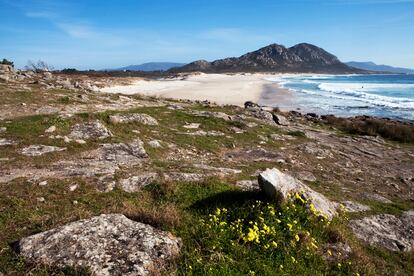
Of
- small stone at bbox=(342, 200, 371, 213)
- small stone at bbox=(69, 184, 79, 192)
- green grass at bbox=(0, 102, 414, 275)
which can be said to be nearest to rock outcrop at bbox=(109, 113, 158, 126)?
green grass at bbox=(0, 102, 414, 275)

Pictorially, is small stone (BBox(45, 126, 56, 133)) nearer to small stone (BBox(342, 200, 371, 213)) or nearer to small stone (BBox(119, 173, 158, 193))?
small stone (BBox(119, 173, 158, 193))

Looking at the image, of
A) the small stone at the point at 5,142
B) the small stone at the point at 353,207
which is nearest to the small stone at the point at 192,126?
the small stone at the point at 5,142

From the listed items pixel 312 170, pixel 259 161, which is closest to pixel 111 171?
pixel 259 161

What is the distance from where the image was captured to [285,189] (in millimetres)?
8359

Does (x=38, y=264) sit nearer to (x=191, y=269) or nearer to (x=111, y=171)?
(x=191, y=269)

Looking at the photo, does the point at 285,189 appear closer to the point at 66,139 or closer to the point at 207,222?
the point at 207,222

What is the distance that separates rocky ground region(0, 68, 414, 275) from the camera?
6.46 m

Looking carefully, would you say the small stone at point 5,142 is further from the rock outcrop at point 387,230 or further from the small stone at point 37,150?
the rock outcrop at point 387,230

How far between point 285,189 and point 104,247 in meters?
4.33

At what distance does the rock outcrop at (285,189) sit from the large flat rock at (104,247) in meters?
2.62

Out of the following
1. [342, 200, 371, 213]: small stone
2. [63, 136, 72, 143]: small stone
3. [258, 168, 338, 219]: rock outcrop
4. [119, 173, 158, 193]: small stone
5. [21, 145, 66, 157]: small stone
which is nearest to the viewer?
[258, 168, 338, 219]: rock outcrop

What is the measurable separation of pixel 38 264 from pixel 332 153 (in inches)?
615

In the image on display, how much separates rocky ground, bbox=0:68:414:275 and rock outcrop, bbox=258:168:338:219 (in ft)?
0.15

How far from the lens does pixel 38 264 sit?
5.84 m
